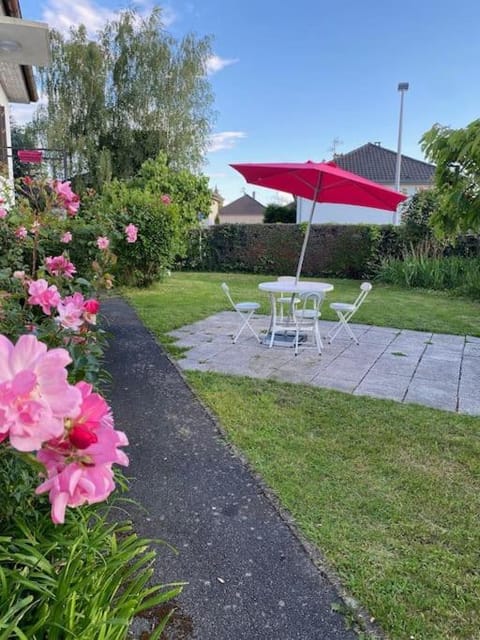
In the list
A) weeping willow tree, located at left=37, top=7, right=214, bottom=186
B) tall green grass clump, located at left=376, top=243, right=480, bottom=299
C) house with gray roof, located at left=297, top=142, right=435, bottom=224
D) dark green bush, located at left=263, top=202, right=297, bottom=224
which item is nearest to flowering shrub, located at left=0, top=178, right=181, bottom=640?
tall green grass clump, located at left=376, top=243, right=480, bottom=299

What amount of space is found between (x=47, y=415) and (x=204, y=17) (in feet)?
59.2

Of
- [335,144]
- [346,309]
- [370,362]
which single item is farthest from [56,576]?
[335,144]

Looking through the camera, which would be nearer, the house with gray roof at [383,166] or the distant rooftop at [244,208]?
the house with gray roof at [383,166]

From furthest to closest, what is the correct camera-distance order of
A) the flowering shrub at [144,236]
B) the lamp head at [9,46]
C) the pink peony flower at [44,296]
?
the flowering shrub at [144,236], the lamp head at [9,46], the pink peony flower at [44,296]

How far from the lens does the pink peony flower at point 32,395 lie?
68 centimetres

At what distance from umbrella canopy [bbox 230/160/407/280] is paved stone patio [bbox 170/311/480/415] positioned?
1440mm

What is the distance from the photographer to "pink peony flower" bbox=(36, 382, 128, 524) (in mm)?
752

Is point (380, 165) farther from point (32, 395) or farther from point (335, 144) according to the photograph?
point (32, 395)

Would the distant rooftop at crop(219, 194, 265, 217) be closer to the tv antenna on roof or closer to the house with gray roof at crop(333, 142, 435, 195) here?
the tv antenna on roof

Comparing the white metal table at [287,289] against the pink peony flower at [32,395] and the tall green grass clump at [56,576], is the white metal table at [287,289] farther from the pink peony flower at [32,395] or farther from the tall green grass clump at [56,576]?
the pink peony flower at [32,395]

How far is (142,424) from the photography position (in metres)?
3.38

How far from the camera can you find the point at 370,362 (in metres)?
5.11

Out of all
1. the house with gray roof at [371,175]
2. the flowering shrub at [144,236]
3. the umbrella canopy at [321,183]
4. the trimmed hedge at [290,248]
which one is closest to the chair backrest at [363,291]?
the umbrella canopy at [321,183]

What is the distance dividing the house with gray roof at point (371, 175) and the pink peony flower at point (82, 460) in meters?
23.1
